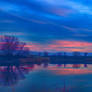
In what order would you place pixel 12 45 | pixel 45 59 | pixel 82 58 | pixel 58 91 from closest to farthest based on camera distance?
pixel 58 91
pixel 12 45
pixel 45 59
pixel 82 58

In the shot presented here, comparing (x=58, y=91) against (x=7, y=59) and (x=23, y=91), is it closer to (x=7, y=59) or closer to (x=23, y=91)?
(x=23, y=91)

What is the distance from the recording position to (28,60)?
1941 inches

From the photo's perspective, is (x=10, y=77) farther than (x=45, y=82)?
Yes

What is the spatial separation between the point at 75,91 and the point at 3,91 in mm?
4108

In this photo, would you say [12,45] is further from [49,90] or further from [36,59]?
[49,90]

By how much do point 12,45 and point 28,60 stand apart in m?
5.44

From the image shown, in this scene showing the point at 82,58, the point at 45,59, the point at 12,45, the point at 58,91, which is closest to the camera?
the point at 58,91

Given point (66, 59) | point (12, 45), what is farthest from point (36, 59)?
point (66, 59)

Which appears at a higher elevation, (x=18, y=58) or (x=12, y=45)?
(x=12, y=45)

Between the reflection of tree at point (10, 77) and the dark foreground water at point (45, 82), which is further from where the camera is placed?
the reflection of tree at point (10, 77)

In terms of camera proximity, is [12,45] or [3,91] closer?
[3,91]

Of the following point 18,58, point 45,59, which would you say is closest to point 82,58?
point 45,59

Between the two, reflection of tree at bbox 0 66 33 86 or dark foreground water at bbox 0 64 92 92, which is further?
reflection of tree at bbox 0 66 33 86

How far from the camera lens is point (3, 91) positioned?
37.6 ft
